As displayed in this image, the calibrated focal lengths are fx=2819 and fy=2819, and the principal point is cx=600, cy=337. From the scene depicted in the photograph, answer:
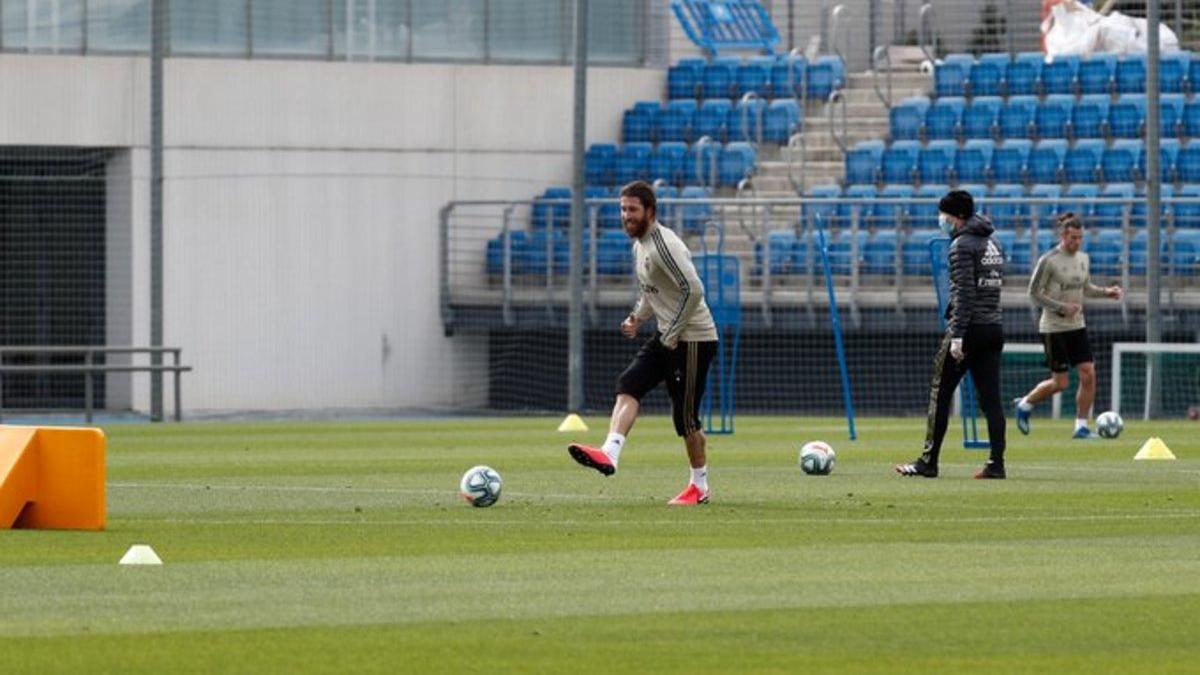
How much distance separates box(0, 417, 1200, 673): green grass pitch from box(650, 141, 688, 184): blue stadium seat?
1749 centimetres

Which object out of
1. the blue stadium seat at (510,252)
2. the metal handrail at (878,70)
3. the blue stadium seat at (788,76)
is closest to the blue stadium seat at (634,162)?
the blue stadium seat at (510,252)

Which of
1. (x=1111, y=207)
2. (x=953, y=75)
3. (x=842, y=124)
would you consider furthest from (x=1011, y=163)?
(x=842, y=124)

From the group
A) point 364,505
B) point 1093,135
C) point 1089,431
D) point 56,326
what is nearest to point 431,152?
point 56,326

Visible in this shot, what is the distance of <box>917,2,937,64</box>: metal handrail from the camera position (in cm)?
3944

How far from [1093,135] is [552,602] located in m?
26.8

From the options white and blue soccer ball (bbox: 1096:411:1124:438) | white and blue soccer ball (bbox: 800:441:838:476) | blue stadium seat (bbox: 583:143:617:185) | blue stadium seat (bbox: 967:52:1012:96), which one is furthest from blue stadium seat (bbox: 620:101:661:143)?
white and blue soccer ball (bbox: 800:441:838:476)

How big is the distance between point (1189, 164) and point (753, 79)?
7179 millimetres

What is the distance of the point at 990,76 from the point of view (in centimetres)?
3809

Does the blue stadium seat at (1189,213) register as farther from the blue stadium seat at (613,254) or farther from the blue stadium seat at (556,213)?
the blue stadium seat at (556,213)

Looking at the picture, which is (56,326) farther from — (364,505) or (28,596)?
(28,596)

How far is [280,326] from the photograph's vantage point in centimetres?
3694

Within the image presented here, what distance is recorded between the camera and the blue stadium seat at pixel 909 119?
37875 millimetres

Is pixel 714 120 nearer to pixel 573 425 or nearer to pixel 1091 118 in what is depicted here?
pixel 1091 118

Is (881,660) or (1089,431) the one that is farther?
(1089,431)
